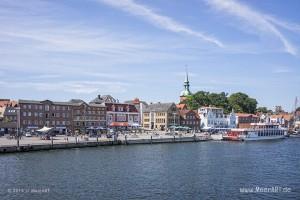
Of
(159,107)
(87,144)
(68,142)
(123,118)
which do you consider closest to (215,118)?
(159,107)

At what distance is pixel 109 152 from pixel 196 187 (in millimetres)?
37810

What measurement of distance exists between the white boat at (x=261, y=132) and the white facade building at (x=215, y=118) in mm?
28594

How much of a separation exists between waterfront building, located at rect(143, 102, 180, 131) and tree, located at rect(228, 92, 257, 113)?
1707 inches

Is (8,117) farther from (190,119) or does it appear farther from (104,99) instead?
(190,119)

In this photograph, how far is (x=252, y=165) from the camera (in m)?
65.8

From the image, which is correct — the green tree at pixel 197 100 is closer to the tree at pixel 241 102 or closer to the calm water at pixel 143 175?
the tree at pixel 241 102

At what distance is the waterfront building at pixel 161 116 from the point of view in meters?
155

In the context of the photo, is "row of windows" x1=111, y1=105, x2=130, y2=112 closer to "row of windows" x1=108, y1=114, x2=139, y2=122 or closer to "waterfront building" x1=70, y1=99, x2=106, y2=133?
"row of windows" x1=108, y1=114, x2=139, y2=122

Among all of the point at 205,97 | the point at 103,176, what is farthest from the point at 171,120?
the point at 103,176

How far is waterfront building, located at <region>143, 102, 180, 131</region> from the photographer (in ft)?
510

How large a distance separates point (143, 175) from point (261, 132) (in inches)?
3491

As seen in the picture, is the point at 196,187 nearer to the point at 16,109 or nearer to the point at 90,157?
the point at 90,157

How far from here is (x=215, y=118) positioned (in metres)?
170

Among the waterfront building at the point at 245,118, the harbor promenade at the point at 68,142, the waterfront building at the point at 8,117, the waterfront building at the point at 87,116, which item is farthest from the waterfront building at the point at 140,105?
the waterfront building at the point at 8,117
